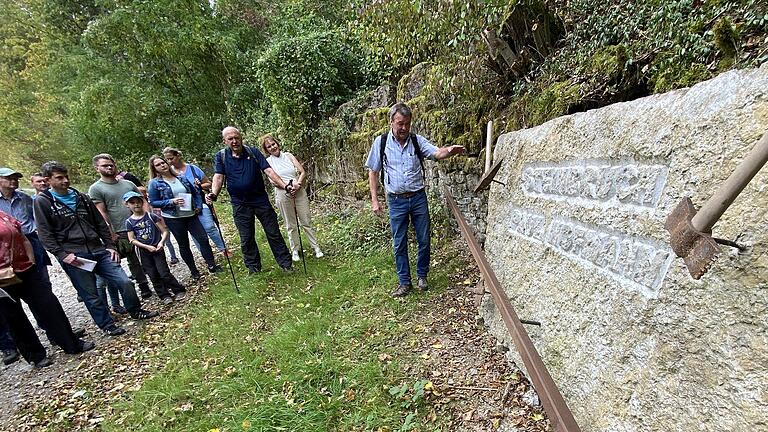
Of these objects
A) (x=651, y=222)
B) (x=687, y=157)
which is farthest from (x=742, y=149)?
(x=651, y=222)

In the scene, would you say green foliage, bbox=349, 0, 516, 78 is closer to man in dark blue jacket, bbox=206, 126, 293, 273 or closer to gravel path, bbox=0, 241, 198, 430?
man in dark blue jacket, bbox=206, 126, 293, 273

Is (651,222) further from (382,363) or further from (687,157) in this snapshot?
(382,363)

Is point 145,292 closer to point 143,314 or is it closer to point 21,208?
point 143,314

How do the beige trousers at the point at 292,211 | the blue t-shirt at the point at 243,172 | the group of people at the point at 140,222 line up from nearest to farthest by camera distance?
1. the group of people at the point at 140,222
2. the blue t-shirt at the point at 243,172
3. the beige trousers at the point at 292,211

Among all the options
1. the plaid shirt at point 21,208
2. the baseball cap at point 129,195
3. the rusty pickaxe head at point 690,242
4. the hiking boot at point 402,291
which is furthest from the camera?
the baseball cap at point 129,195

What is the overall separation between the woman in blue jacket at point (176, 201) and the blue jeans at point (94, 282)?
1.07m

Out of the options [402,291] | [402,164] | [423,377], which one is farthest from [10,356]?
[402,164]

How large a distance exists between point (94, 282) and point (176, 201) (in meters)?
1.44

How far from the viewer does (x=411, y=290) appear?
418 cm

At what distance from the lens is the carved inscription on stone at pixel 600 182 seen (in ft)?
5.15

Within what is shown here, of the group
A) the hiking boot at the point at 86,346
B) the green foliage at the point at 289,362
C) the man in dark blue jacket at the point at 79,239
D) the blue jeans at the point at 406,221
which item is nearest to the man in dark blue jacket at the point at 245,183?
the green foliage at the point at 289,362

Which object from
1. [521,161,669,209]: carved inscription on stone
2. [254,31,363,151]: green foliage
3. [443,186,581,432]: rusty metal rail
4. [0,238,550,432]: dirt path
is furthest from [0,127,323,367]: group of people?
[254,31,363,151]: green foliage

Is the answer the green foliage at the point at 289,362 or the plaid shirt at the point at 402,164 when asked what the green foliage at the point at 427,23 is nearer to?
the plaid shirt at the point at 402,164

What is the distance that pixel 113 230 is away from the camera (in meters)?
4.66
